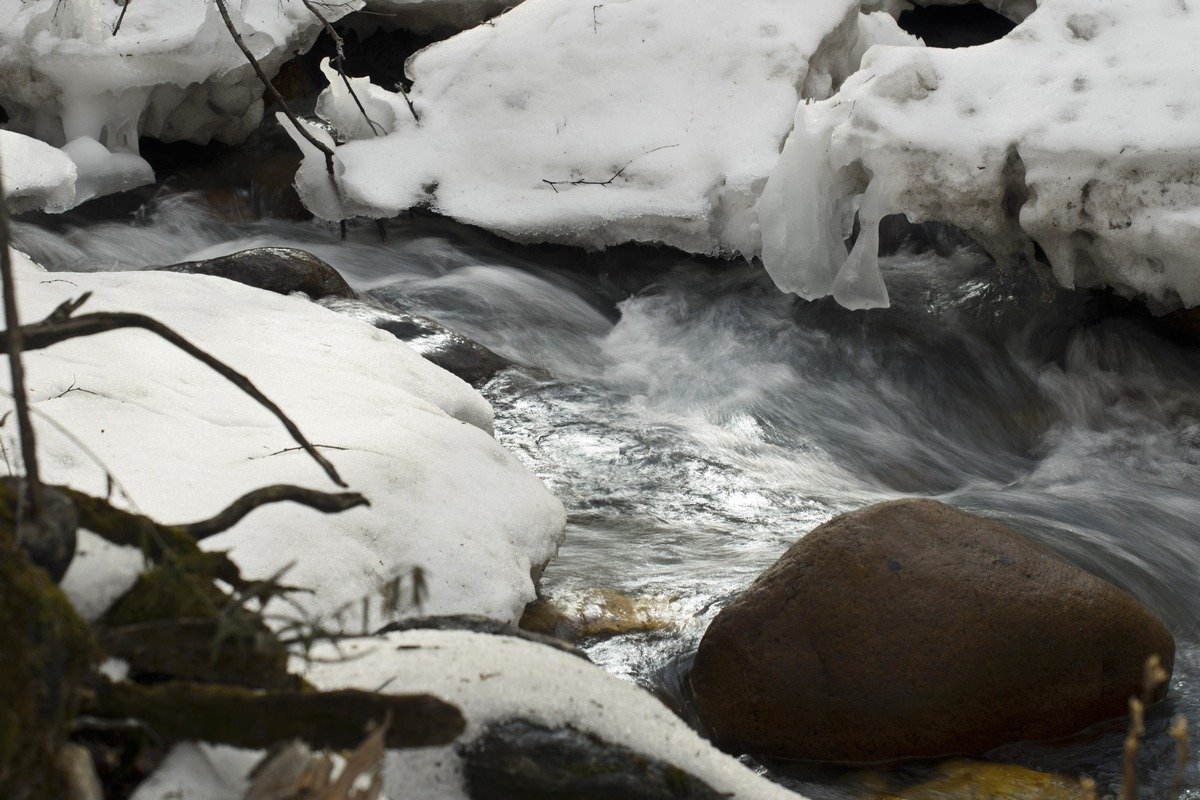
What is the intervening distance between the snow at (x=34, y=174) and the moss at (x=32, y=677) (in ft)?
18.2

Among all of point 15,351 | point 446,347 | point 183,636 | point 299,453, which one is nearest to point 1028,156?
point 446,347

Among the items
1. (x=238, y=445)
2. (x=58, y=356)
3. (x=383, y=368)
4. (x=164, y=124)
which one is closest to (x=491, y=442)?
(x=383, y=368)

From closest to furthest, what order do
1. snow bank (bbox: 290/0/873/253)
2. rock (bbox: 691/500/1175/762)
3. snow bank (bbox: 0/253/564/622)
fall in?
snow bank (bbox: 0/253/564/622)
rock (bbox: 691/500/1175/762)
snow bank (bbox: 290/0/873/253)

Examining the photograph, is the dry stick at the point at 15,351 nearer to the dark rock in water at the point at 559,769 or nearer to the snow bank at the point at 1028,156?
the dark rock in water at the point at 559,769

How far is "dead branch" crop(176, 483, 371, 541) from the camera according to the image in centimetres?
134

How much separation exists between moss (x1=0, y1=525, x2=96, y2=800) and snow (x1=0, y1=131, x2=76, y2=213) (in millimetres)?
5537

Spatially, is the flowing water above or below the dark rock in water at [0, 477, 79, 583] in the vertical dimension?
below

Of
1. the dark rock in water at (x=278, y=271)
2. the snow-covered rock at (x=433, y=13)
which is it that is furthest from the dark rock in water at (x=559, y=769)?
the snow-covered rock at (x=433, y=13)

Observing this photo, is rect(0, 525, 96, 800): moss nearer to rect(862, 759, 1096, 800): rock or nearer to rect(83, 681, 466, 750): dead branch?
rect(83, 681, 466, 750): dead branch

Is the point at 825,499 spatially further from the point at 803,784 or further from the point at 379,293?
the point at 379,293

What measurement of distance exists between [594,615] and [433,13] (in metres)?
7.90

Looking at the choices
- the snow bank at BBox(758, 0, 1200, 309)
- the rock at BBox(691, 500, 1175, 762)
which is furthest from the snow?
the rock at BBox(691, 500, 1175, 762)

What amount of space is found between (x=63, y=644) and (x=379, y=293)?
234 inches

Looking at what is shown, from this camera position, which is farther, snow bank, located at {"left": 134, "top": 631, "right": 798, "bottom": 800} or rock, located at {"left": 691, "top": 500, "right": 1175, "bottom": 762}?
rock, located at {"left": 691, "top": 500, "right": 1175, "bottom": 762}
